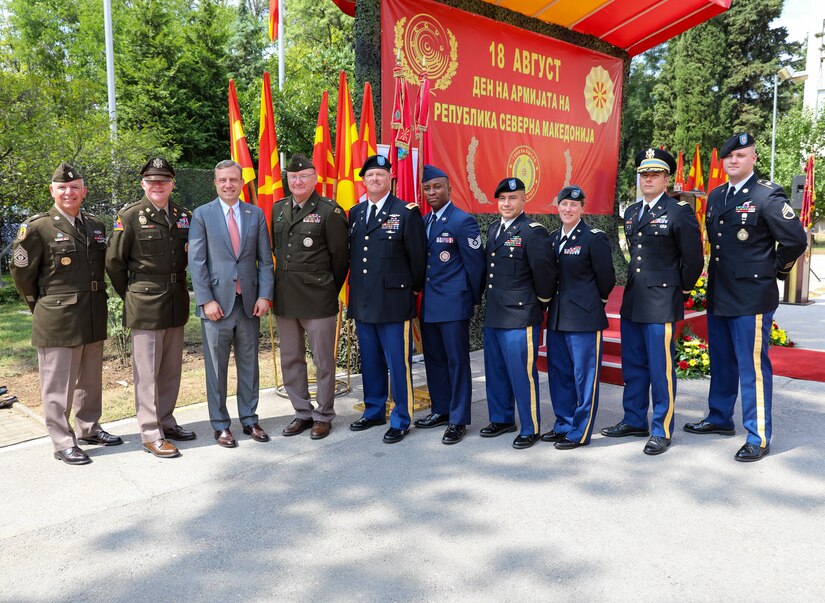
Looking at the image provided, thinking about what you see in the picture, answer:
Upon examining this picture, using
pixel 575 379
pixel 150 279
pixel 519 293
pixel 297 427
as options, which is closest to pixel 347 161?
pixel 150 279

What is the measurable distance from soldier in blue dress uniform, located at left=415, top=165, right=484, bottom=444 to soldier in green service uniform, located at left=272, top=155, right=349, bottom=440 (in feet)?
2.01

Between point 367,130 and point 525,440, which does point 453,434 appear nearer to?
point 525,440

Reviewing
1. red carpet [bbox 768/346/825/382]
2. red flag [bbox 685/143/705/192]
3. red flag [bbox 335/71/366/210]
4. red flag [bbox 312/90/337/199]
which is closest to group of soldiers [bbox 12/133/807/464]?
red flag [bbox 335/71/366/210]

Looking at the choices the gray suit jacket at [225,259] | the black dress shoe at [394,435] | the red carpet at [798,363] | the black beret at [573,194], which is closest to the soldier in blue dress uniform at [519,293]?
the black beret at [573,194]

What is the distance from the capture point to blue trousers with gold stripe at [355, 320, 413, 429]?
4.29 m

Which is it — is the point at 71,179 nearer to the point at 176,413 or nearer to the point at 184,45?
the point at 176,413

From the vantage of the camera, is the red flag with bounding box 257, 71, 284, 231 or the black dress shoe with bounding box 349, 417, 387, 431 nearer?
the black dress shoe with bounding box 349, 417, 387, 431

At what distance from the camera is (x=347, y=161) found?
5480mm

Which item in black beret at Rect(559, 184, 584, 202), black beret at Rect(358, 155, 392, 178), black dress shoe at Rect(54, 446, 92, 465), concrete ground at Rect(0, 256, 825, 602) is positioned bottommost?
concrete ground at Rect(0, 256, 825, 602)

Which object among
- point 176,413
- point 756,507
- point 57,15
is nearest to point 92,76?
point 57,15

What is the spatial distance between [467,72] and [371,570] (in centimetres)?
584

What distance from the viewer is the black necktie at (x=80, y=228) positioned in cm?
392

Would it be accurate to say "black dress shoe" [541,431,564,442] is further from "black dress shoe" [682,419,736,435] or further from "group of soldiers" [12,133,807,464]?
"black dress shoe" [682,419,736,435]

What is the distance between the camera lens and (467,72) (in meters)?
7.08
